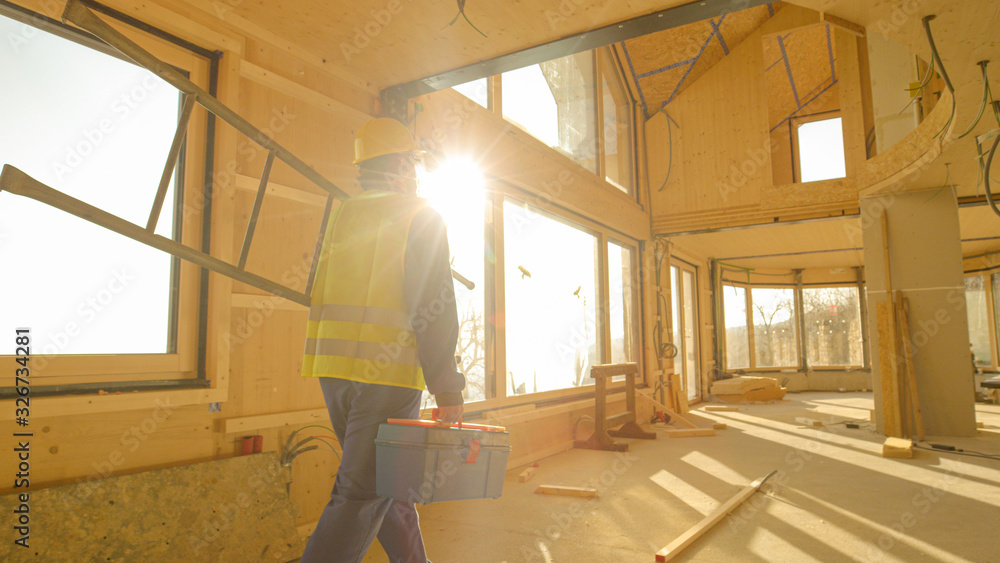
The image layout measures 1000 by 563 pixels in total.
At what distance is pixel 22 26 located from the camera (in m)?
2.20

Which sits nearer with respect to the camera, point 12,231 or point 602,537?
point 12,231

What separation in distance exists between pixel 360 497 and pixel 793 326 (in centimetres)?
1461

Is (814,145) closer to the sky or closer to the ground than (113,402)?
closer to the sky

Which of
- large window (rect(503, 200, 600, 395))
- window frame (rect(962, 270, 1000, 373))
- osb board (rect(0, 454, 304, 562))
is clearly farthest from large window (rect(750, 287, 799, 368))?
osb board (rect(0, 454, 304, 562))

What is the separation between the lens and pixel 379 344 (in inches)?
72.1

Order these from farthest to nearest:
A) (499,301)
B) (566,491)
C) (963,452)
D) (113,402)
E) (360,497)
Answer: (963,452), (499,301), (566,491), (113,402), (360,497)

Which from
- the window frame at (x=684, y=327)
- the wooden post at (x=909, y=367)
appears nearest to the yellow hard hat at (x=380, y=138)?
the wooden post at (x=909, y=367)

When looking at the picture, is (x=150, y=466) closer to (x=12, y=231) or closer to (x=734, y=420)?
(x=12, y=231)

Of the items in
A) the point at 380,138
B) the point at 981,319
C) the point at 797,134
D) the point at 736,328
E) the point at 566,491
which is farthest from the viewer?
the point at 736,328

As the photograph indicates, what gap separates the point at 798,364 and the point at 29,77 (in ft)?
49.6

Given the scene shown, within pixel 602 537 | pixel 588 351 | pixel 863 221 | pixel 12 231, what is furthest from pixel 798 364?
pixel 12 231

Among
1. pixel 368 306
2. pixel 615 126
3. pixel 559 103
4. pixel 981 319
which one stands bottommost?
pixel 368 306

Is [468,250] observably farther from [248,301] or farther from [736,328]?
[736,328]

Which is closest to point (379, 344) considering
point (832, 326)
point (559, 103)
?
point (559, 103)
